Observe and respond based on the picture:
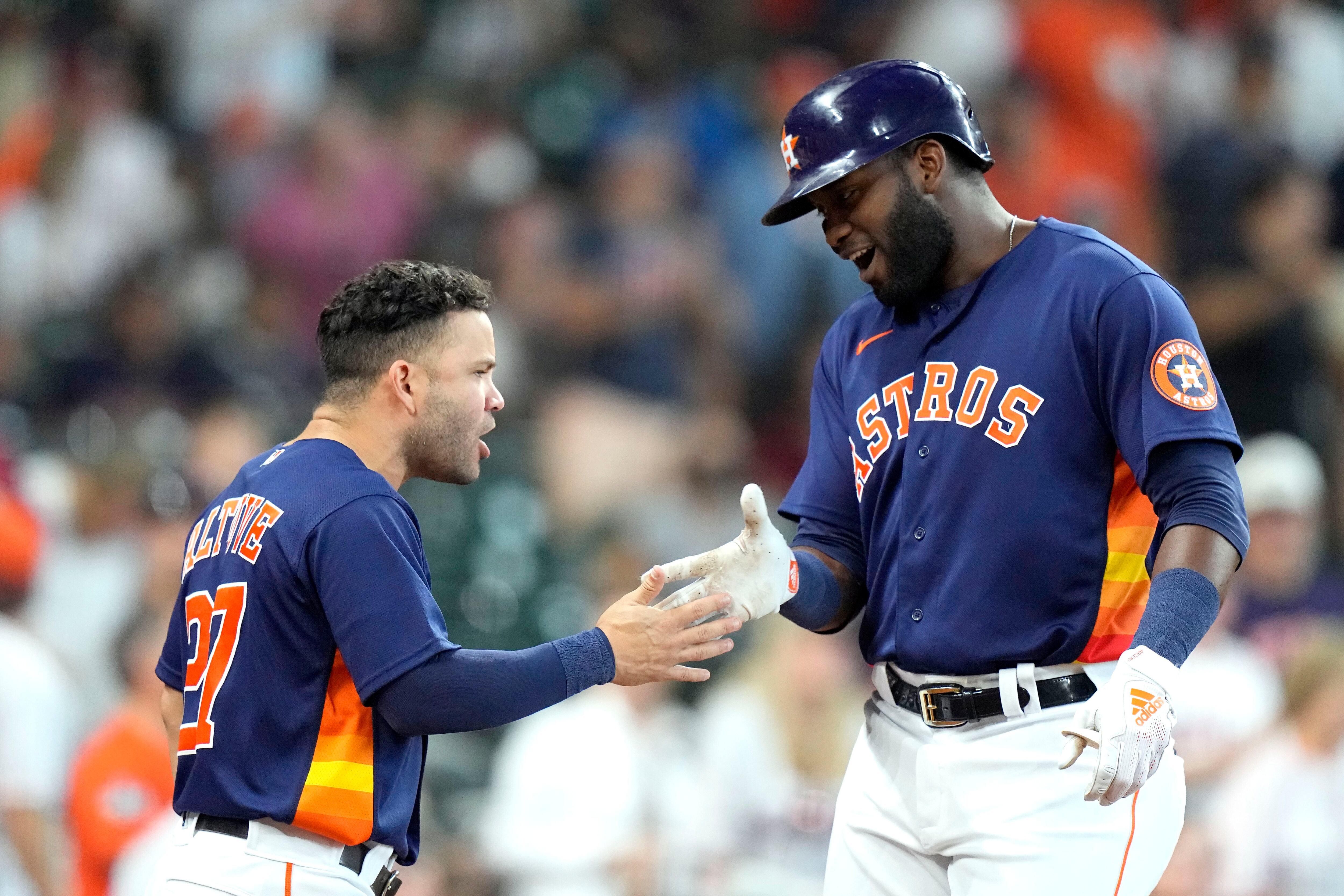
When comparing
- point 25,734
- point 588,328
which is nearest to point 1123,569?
point 25,734

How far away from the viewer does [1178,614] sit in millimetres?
2744

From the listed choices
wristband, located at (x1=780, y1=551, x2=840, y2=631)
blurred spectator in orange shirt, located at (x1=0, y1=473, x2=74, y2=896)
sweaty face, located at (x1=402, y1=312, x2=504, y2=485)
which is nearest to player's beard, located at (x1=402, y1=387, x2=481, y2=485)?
sweaty face, located at (x1=402, y1=312, x2=504, y2=485)

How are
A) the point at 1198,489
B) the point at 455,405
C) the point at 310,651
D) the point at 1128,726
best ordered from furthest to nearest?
the point at 455,405 < the point at 310,651 < the point at 1198,489 < the point at 1128,726

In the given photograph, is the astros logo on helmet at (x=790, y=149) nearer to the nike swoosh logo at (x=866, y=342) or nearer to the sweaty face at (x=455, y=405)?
the nike swoosh logo at (x=866, y=342)

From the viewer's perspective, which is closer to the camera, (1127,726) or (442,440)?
(1127,726)

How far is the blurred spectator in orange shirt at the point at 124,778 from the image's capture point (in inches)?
217

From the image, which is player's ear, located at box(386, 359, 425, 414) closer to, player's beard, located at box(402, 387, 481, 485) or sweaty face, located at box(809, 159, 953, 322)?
player's beard, located at box(402, 387, 481, 485)

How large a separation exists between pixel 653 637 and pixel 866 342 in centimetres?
90

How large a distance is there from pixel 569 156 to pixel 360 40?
1530 millimetres

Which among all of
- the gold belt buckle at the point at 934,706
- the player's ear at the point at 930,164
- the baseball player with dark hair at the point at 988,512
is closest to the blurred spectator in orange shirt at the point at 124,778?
the baseball player with dark hair at the point at 988,512

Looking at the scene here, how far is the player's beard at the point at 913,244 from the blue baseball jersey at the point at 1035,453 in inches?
3.2

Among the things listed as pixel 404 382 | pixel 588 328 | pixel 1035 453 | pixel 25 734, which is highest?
pixel 588 328

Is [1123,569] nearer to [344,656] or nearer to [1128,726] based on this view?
[1128,726]

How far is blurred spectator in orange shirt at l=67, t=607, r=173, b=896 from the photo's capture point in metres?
5.50
